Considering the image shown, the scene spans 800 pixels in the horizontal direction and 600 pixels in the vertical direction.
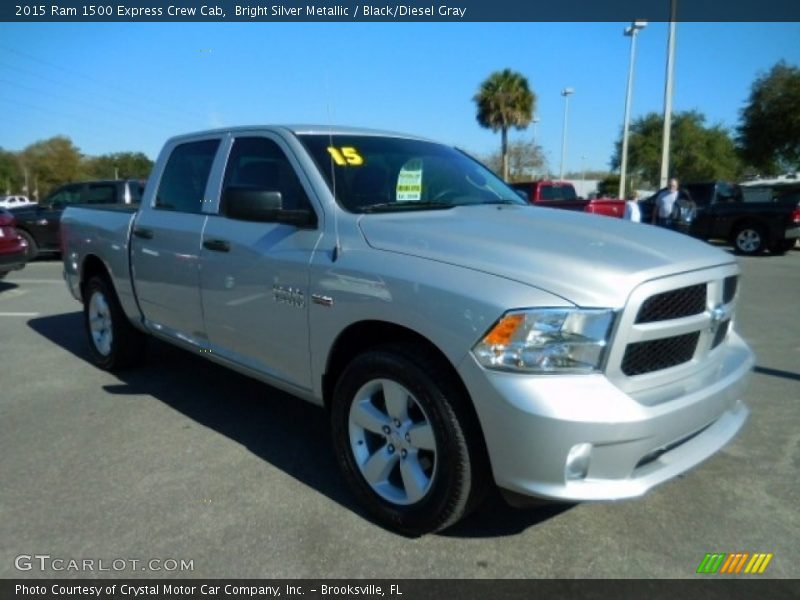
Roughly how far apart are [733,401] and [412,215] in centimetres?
175

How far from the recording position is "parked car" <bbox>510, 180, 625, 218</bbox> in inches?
580

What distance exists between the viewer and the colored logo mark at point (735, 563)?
257 cm

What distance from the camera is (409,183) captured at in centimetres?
354

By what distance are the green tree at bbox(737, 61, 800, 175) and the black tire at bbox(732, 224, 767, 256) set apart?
13.2 m

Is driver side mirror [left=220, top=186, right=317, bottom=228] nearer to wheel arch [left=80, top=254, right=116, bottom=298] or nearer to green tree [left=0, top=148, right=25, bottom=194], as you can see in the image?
wheel arch [left=80, top=254, right=116, bottom=298]

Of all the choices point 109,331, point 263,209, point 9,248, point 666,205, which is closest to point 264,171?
point 263,209

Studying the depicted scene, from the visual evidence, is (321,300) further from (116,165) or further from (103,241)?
(116,165)

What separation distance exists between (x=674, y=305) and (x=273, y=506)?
2.08m

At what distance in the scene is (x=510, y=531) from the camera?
2.87 meters

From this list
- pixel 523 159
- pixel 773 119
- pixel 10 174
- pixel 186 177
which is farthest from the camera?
pixel 10 174

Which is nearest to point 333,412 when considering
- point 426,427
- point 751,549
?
point 426,427

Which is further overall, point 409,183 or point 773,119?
point 773,119

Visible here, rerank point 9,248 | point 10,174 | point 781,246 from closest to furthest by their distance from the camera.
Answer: point 9,248, point 781,246, point 10,174

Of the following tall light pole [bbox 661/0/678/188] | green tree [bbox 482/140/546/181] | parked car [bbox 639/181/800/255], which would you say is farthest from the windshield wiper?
green tree [bbox 482/140/546/181]
